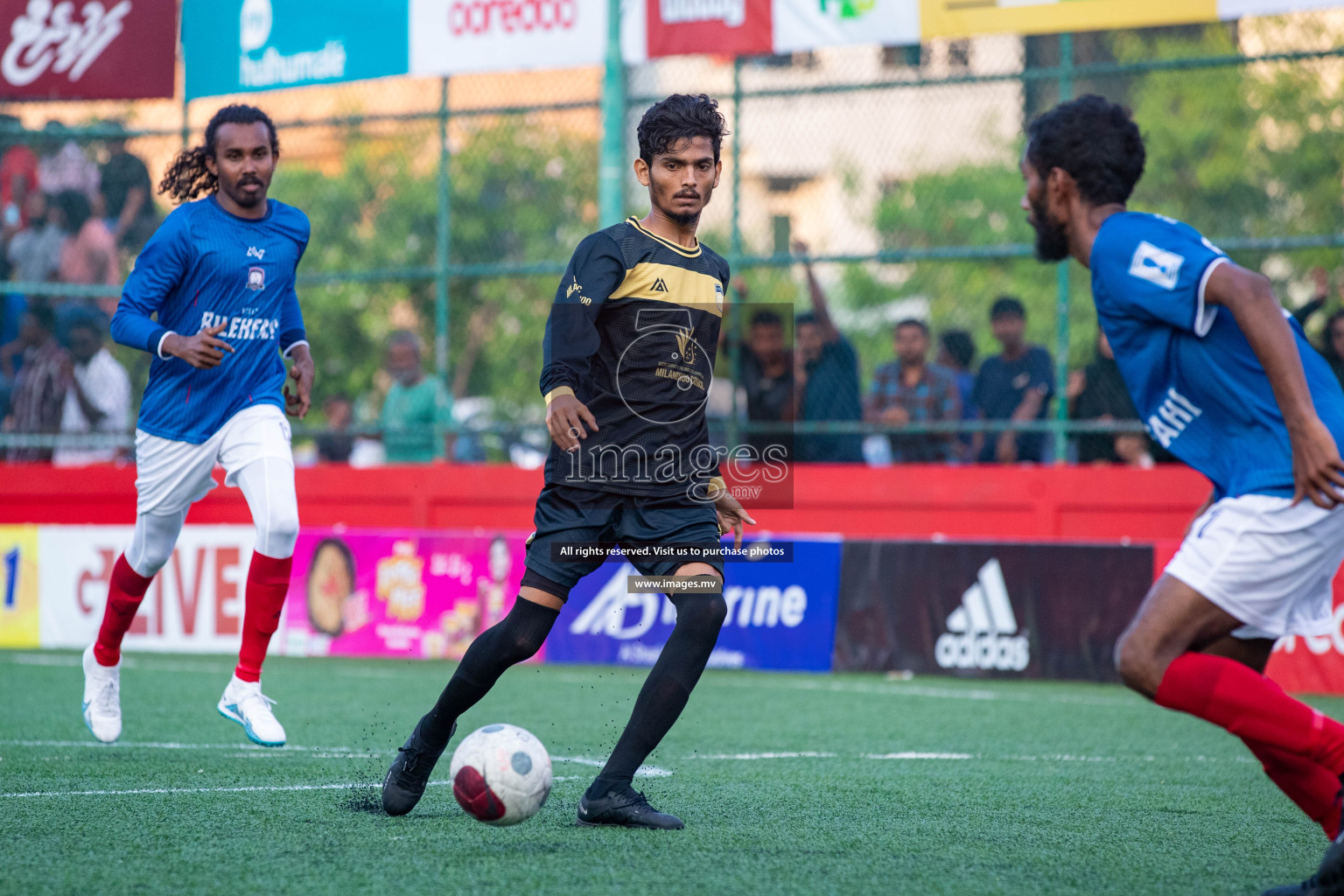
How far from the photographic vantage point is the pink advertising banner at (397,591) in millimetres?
10852

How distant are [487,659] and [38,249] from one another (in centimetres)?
960

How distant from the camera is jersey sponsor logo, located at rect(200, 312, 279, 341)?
6.20 metres

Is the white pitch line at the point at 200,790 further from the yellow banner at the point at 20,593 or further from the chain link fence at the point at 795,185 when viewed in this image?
the yellow banner at the point at 20,593

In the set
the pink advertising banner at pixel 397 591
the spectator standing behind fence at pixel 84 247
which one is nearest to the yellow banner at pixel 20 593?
the pink advertising banner at pixel 397 591

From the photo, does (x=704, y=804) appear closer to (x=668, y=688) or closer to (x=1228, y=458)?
(x=668, y=688)

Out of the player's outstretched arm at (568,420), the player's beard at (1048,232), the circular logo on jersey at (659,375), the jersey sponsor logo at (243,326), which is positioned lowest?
the player's outstretched arm at (568,420)

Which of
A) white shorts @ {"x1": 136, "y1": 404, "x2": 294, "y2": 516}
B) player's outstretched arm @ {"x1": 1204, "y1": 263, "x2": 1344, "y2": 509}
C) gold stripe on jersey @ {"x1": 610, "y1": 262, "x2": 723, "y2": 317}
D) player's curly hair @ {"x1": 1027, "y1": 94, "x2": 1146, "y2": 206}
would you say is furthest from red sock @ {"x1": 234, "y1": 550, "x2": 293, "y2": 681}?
player's outstretched arm @ {"x1": 1204, "y1": 263, "x2": 1344, "y2": 509}

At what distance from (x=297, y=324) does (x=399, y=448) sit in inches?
226

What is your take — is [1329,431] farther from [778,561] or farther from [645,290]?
[778,561]

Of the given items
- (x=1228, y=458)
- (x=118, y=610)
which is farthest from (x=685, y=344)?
(x=118, y=610)

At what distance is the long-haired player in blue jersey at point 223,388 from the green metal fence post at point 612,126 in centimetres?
507

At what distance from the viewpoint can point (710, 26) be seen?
36.1ft

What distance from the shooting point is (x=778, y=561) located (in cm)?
1033

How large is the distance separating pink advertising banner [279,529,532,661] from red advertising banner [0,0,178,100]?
4.28 metres
